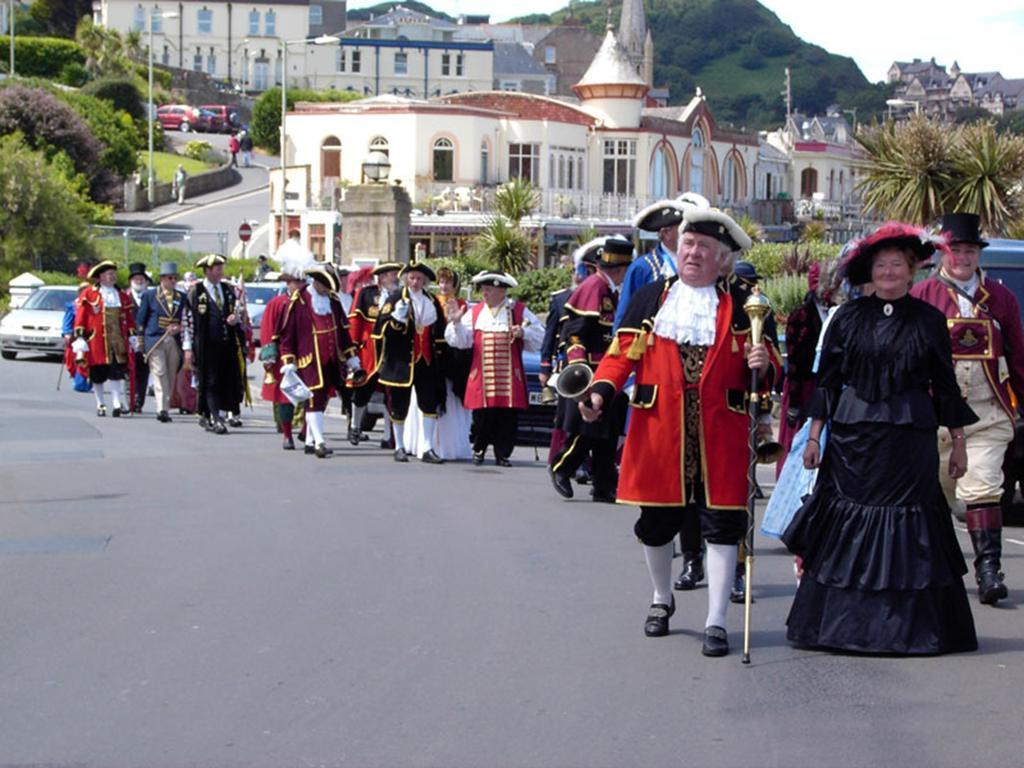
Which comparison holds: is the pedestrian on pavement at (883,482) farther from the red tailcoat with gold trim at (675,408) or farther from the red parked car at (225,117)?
the red parked car at (225,117)

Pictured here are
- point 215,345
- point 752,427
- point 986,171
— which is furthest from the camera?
point 986,171

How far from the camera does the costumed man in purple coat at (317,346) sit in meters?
15.6

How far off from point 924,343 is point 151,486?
7335mm

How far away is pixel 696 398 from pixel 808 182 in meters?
96.6

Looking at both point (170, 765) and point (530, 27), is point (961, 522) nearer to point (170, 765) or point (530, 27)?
point (170, 765)

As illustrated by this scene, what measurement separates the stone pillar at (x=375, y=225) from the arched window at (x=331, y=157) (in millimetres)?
38773

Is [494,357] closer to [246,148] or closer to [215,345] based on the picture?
[215,345]

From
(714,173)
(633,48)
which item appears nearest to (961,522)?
(714,173)

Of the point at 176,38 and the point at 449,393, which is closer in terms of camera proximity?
the point at 449,393

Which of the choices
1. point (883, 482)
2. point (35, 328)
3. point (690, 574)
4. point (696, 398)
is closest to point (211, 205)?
point (35, 328)

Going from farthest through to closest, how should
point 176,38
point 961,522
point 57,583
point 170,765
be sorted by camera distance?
point 176,38 → point 961,522 → point 57,583 → point 170,765

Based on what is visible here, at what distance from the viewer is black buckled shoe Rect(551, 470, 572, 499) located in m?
12.7

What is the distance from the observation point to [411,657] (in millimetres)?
7391

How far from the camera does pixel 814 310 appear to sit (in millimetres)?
9625
